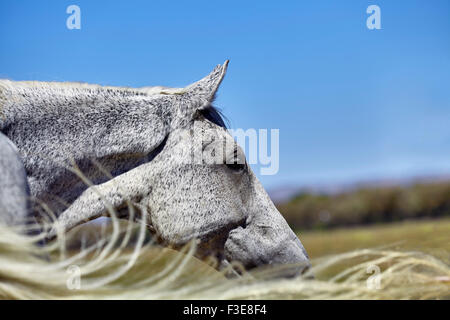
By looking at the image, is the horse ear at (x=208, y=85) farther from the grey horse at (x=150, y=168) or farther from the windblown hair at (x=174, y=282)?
the windblown hair at (x=174, y=282)

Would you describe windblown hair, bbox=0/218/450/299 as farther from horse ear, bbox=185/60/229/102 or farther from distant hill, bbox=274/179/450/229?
distant hill, bbox=274/179/450/229

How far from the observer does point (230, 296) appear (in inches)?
76.9

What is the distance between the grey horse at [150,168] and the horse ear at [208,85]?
63 millimetres

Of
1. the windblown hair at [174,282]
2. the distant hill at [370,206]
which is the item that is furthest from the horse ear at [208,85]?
the distant hill at [370,206]

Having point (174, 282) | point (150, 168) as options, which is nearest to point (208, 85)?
point (150, 168)

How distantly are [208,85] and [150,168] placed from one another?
0.82m

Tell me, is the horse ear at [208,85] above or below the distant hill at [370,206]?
above

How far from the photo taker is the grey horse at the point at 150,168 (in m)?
3.04

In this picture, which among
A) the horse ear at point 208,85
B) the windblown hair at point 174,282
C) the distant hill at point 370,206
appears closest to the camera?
the windblown hair at point 174,282

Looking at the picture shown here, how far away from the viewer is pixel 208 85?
3.53 metres

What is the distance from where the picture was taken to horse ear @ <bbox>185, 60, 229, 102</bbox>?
347 centimetres
